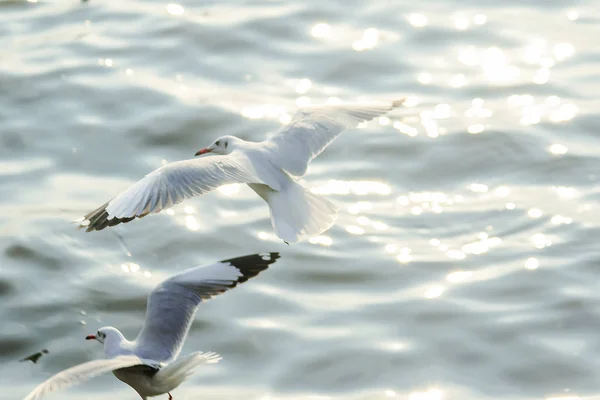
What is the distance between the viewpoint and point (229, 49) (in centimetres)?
1201

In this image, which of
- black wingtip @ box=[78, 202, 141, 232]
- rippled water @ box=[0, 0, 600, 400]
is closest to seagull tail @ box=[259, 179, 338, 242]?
rippled water @ box=[0, 0, 600, 400]

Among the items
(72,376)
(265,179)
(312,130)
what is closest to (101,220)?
(265,179)

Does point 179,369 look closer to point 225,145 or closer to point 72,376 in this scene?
point 72,376

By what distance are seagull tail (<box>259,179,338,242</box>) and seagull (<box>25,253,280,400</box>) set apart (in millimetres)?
249

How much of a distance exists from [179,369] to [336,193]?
3884 millimetres

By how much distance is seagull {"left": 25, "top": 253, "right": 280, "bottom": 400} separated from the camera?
18.1ft

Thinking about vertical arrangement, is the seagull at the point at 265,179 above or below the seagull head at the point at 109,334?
above

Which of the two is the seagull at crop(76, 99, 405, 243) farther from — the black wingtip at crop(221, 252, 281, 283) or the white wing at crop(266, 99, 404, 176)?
the black wingtip at crop(221, 252, 281, 283)

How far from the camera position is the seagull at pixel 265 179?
21.6 feet

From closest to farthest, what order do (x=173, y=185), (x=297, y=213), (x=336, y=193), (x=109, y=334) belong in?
(x=109, y=334)
(x=173, y=185)
(x=297, y=213)
(x=336, y=193)

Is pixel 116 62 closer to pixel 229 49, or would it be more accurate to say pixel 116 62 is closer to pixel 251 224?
pixel 229 49

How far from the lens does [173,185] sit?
673cm

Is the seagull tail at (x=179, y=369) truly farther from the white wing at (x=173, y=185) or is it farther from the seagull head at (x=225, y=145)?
the seagull head at (x=225, y=145)

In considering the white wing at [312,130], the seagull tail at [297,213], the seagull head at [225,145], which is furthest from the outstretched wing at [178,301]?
the seagull head at [225,145]
